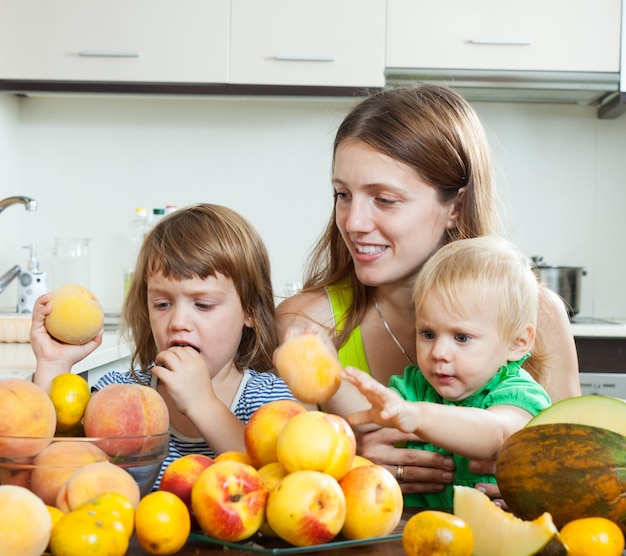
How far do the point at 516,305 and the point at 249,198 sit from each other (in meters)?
2.17

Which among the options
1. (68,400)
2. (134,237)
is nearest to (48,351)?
(68,400)

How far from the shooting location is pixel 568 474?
749 millimetres

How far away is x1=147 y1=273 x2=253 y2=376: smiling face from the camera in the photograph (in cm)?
138

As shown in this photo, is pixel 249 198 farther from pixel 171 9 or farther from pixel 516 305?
pixel 516 305

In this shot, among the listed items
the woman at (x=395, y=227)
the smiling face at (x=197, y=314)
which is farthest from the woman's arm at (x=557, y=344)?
the smiling face at (x=197, y=314)

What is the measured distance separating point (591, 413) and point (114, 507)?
46cm

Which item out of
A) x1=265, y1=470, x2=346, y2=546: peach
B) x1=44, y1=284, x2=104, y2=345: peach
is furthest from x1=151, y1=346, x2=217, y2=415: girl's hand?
x1=265, y1=470, x2=346, y2=546: peach

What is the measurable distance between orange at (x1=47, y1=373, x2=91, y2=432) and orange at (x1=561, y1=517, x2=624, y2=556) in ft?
1.59

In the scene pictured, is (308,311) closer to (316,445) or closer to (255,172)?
(316,445)

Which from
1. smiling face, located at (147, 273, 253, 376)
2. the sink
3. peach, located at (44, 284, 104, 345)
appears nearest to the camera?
peach, located at (44, 284, 104, 345)

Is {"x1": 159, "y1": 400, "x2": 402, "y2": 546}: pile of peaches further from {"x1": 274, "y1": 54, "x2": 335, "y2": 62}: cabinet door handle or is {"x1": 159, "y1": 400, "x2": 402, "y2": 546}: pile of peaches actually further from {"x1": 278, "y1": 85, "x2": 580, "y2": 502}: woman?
{"x1": 274, "y1": 54, "x2": 335, "y2": 62}: cabinet door handle

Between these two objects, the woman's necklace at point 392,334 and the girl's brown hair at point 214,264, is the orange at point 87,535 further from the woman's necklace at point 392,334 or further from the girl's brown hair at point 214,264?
the woman's necklace at point 392,334

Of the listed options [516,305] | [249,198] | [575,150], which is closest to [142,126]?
[249,198]

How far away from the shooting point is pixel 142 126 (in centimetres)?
331
